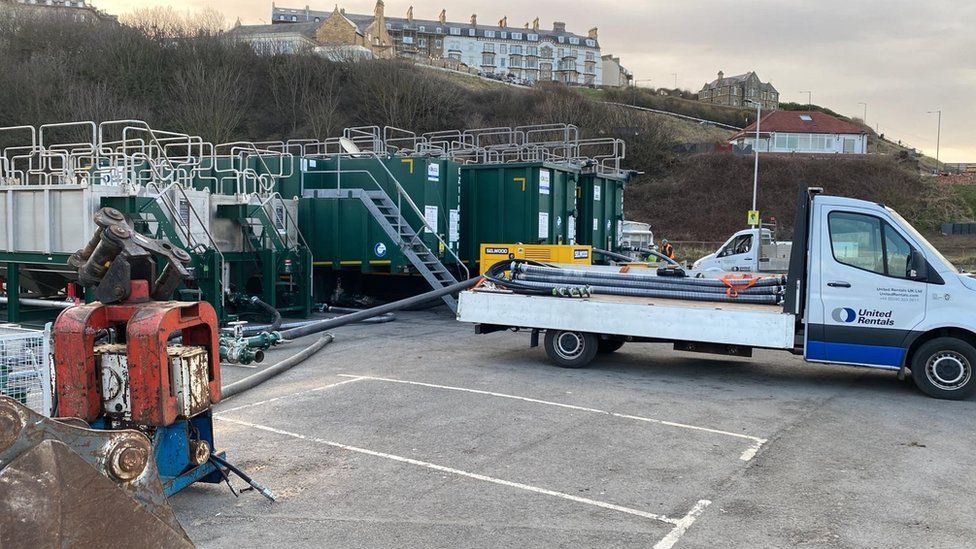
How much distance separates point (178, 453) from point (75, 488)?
3.09 metres

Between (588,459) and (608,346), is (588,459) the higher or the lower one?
the lower one

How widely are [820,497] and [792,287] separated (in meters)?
4.19

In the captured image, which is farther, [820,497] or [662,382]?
[662,382]

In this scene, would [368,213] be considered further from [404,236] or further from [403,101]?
[403,101]

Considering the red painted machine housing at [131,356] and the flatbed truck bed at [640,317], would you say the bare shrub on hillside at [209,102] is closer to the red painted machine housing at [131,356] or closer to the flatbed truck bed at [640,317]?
the flatbed truck bed at [640,317]

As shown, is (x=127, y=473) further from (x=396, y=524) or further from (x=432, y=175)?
(x=432, y=175)

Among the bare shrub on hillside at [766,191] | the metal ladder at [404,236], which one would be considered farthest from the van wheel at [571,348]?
the bare shrub on hillside at [766,191]

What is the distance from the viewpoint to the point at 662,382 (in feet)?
33.1

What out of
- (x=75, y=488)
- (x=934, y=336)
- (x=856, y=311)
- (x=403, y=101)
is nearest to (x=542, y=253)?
(x=856, y=311)

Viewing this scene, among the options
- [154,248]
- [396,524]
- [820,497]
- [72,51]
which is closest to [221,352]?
[154,248]

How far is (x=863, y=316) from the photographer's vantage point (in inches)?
371

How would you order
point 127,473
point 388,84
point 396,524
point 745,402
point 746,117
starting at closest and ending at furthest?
1. point 127,473
2. point 396,524
3. point 745,402
4. point 388,84
5. point 746,117

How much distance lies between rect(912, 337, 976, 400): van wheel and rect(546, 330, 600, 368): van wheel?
154 inches

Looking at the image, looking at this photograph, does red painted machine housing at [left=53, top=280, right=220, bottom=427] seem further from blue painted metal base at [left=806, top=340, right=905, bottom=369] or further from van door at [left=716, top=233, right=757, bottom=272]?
van door at [left=716, top=233, right=757, bottom=272]
